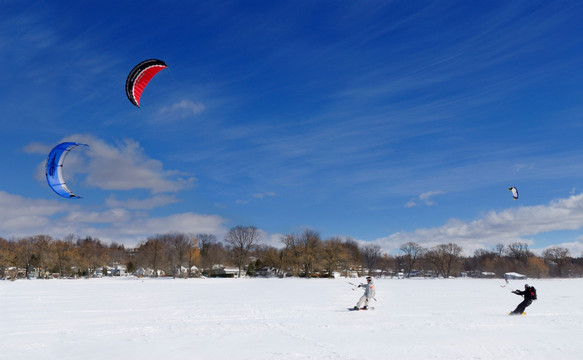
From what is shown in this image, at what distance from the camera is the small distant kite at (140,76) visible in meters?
15.2

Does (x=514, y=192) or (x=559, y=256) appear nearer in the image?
(x=514, y=192)

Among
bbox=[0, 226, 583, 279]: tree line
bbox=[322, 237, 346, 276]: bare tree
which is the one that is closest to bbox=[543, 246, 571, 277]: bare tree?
bbox=[0, 226, 583, 279]: tree line

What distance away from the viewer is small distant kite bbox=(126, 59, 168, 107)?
49.8ft

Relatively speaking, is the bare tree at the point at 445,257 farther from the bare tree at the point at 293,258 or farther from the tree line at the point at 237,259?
the bare tree at the point at 293,258

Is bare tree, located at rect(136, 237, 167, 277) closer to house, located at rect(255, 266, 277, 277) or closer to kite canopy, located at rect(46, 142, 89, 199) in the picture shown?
house, located at rect(255, 266, 277, 277)

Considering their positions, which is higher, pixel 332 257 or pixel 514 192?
pixel 514 192

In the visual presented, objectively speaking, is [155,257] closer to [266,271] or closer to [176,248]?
[176,248]

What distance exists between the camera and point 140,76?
15664 millimetres
